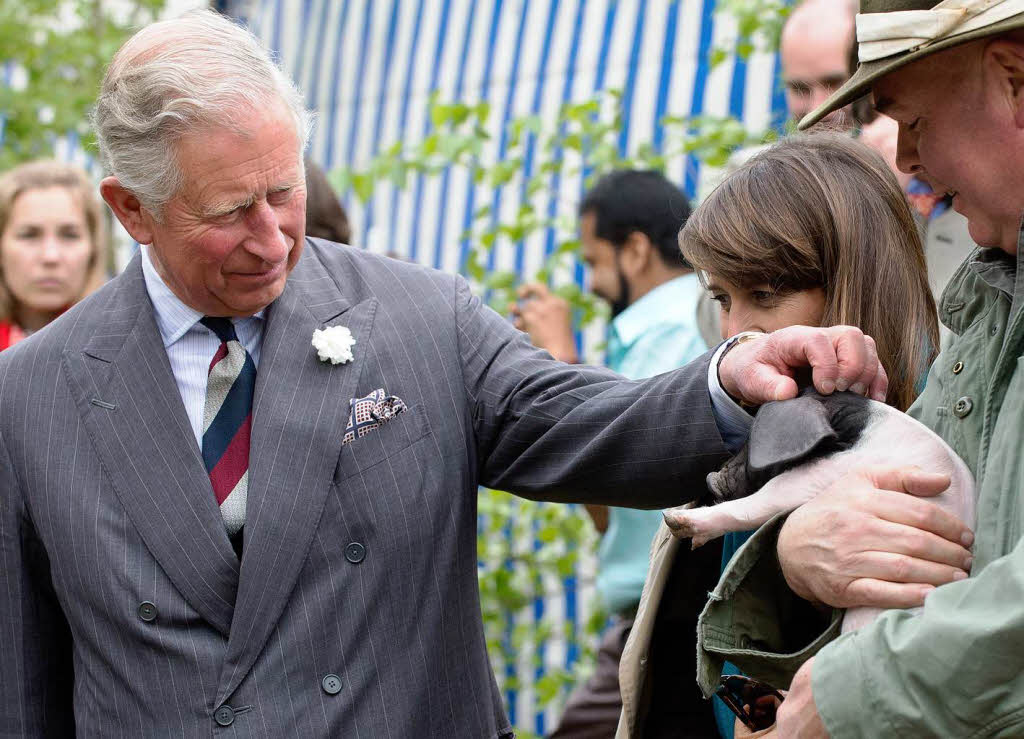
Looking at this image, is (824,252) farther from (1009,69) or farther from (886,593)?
(886,593)

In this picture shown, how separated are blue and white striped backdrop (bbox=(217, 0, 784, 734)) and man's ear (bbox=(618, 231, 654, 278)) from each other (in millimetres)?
650

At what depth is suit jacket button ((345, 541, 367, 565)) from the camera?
2354mm

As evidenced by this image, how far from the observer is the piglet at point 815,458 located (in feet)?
5.93

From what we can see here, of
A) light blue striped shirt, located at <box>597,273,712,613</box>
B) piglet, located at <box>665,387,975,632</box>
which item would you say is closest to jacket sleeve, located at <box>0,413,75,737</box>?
piglet, located at <box>665,387,975,632</box>

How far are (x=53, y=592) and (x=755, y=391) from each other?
141 centimetres

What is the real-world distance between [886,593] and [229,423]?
131cm

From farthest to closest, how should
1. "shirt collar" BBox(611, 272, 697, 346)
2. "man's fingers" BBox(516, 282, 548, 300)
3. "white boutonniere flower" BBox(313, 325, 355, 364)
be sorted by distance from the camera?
"man's fingers" BBox(516, 282, 548, 300) → "shirt collar" BBox(611, 272, 697, 346) → "white boutonniere flower" BBox(313, 325, 355, 364)

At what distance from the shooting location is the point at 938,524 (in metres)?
1.74

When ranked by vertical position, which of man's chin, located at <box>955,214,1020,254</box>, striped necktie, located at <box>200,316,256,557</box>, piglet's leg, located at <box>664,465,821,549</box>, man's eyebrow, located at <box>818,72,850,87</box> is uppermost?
man's chin, located at <box>955,214,1020,254</box>

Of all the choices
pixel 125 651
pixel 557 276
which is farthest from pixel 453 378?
pixel 557 276

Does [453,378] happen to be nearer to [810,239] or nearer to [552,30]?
[810,239]

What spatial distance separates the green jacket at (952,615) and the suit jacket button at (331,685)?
72cm

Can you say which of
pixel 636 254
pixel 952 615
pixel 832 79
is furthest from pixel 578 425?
pixel 636 254

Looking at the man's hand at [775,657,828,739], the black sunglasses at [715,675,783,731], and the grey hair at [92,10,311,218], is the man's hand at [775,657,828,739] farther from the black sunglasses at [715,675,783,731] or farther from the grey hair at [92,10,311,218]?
the grey hair at [92,10,311,218]
